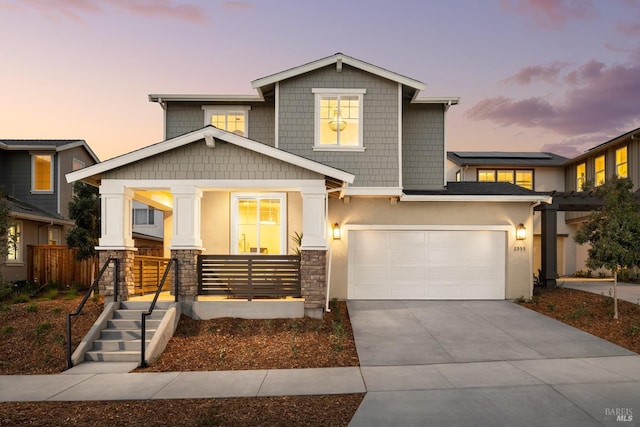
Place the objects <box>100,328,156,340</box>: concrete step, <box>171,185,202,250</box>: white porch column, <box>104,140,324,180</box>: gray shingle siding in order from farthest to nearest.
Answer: <box>104,140,324,180</box>: gray shingle siding, <box>171,185,202,250</box>: white porch column, <box>100,328,156,340</box>: concrete step

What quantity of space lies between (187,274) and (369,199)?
6.19m

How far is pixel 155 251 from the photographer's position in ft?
61.1

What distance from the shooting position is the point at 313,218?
11391 mm

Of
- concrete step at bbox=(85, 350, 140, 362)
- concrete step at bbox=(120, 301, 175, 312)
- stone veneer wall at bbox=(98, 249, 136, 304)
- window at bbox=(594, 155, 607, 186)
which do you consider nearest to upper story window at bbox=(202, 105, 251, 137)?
stone veneer wall at bbox=(98, 249, 136, 304)

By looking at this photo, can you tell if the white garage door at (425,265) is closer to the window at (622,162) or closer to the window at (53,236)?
the window at (622,162)

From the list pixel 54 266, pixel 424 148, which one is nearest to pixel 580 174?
pixel 424 148

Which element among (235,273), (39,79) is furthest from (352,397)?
(39,79)

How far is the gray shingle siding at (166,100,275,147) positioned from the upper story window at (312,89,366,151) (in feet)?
6.07

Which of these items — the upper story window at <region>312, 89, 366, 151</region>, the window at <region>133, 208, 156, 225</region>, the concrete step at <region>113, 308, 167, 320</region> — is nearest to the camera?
the concrete step at <region>113, 308, 167, 320</region>

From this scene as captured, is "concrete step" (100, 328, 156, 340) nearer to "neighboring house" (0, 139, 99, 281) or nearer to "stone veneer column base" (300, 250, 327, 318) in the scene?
"stone veneer column base" (300, 250, 327, 318)

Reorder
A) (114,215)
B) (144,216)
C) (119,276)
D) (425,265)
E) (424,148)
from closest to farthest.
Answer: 1. (119,276)
2. (114,215)
3. (425,265)
4. (424,148)
5. (144,216)

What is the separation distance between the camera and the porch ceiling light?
1391 centimetres

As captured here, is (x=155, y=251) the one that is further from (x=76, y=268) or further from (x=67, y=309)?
(x=67, y=309)
